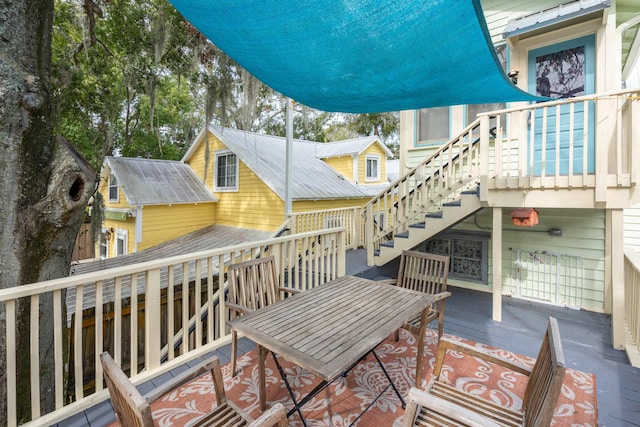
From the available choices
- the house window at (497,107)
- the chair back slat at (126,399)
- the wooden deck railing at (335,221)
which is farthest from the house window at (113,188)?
the chair back slat at (126,399)

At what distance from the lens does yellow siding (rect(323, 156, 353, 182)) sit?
12.9 metres

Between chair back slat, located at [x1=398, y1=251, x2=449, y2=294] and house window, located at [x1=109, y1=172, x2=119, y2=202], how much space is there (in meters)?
11.5

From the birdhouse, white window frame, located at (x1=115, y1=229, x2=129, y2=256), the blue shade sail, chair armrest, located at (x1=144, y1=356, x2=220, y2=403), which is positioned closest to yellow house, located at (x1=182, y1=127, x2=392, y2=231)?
white window frame, located at (x1=115, y1=229, x2=129, y2=256)

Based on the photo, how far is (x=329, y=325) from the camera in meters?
2.08

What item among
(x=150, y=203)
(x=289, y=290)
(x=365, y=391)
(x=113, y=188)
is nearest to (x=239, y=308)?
(x=289, y=290)

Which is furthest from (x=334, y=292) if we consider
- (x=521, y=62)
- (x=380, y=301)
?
(x=521, y=62)

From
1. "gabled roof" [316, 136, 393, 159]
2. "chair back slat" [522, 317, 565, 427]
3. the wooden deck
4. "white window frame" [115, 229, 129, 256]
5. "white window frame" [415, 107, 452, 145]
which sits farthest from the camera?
"gabled roof" [316, 136, 393, 159]

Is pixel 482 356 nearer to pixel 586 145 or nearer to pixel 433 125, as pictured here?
pixel 586 145

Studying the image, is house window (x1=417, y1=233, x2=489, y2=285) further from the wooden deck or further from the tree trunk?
the tree trunk

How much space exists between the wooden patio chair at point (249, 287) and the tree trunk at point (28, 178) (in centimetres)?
132

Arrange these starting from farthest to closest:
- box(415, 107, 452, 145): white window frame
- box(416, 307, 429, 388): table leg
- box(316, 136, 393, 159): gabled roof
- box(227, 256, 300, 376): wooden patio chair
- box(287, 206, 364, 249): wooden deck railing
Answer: box(316, 136, 393, 159): gabled roof
box(287, 206, 364, 249): wooden deck railing
box(415, 107, 452, 145): white window frame
box(227, 256, 300, 376): wooden patio chair
box(416, 307, 429, 388): table leg

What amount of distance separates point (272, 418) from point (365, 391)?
5.15ft

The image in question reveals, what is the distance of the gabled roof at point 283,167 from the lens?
972 cm

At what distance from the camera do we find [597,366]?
2992 mm
